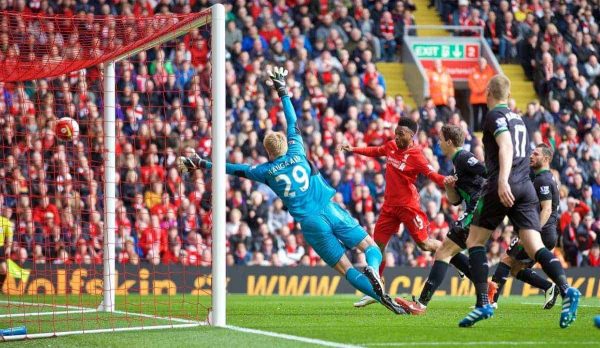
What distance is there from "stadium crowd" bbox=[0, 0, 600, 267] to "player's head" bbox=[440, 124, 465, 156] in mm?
5667

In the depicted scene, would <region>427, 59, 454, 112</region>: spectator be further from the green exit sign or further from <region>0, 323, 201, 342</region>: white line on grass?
<region>0, 323, 201, 342</region>: white line on grass

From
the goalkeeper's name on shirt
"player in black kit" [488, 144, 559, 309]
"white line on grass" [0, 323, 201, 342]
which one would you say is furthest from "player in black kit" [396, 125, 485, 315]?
"white line on grass" [0, 323, 201, 342]

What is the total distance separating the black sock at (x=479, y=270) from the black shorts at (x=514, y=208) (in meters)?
0.42

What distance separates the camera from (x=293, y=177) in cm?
1196

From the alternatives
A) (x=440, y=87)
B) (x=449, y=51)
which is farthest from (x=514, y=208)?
(x=449, y=51)

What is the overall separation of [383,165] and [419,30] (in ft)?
22.5

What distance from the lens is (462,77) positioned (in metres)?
28.2

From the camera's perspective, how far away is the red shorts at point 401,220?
14.2m

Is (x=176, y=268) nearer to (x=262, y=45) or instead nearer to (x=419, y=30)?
(x=262, y=45)

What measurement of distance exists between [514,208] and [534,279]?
14.0 ft

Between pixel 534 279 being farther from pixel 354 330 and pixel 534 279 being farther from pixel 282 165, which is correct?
pixel 354 330

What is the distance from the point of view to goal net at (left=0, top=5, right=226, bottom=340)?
39.0ft

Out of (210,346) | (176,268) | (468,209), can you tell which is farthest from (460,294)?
(210,346)

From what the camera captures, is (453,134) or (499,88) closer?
(499,88)
